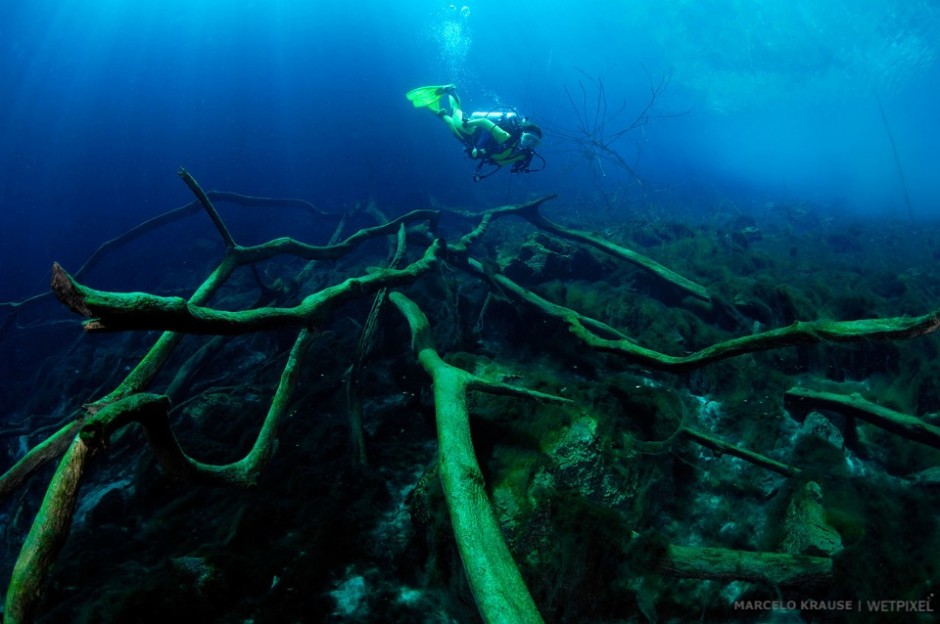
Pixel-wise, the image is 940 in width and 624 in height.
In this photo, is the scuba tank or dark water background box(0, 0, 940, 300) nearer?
the scuba tank

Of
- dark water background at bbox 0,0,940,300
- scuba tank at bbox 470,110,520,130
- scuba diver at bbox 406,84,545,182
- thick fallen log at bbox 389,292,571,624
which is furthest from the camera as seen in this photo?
dark water background at bbox 0,0,940,300

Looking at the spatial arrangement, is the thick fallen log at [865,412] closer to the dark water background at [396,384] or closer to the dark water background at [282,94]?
the dark water background at [396,384]

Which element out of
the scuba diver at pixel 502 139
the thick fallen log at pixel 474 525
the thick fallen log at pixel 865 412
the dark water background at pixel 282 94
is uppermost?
the dark water background at pixel 282 94

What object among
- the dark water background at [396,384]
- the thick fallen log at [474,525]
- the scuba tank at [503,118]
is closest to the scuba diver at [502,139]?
the scuba tank at [503,118]

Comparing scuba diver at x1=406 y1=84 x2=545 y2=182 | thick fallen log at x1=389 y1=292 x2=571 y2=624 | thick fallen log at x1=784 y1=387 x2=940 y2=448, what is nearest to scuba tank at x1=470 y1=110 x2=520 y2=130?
scuba diver at x1=406 y1=84 x2=545 y2=182

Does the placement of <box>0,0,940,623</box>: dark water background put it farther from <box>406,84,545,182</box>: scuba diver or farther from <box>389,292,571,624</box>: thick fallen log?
<box>406,84,545,182</box>: scuba diver

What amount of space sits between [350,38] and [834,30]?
49540 millimetres

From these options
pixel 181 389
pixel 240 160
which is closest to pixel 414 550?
pixel 181 389

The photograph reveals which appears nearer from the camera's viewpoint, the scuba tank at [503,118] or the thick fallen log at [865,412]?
the thick fallen log at [865,412]

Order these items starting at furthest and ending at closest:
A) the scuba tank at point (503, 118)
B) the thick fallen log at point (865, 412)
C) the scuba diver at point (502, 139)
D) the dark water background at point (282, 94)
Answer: the dark water background at point (282, 94) < the scuba tank at point (503, 118) < the scuba diver at point (502, 139) < the thick fallen log at point (865, 412)

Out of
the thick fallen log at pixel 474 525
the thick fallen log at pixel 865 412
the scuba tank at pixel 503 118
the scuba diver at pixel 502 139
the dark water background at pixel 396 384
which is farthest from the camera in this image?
the scuba tank at pixel 503 118

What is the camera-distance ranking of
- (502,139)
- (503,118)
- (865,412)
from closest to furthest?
(865,412) < (502,139) < (503,118)

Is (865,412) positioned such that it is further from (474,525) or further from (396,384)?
(396,384)

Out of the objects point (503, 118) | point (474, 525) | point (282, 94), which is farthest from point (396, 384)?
point (282, 94)
